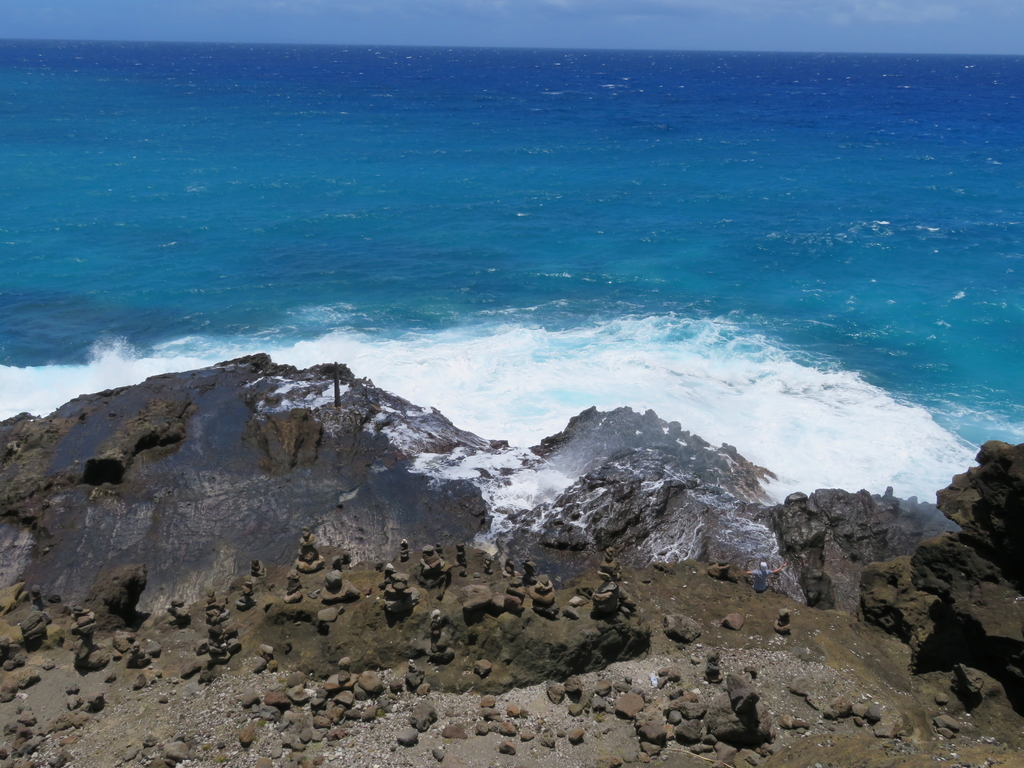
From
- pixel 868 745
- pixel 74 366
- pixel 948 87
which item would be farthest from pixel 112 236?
pixel 948 87

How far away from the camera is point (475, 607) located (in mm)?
13945

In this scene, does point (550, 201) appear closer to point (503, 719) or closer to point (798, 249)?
point (798, 249)

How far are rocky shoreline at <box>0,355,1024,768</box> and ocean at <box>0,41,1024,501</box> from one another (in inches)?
269

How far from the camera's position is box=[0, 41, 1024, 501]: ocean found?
31500mm

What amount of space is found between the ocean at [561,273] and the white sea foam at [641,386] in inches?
5.4

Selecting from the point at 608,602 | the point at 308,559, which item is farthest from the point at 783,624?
the point at 308,559

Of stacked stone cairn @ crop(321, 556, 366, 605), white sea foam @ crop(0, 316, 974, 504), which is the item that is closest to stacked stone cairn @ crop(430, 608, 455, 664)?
stacked stone cairn @ crop(321, 556, 366, 605)

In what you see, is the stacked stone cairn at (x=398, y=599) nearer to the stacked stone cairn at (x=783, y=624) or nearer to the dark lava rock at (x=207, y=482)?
the dark lava rock at (x=207, y=482)

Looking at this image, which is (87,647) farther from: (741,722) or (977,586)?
(977,586)

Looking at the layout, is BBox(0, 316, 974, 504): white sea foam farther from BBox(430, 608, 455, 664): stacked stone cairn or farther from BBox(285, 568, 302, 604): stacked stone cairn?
BBox(430, 608, 455, 664): stacked stone cairn

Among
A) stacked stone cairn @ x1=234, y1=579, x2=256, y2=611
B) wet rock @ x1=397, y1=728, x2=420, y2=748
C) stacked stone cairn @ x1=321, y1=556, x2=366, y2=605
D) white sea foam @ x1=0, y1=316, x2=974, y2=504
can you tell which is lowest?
white sea foam @ x1=0, y1=316, x2=974, y2=504

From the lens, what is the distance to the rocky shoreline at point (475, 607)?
488 inches

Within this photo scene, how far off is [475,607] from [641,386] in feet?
65.1

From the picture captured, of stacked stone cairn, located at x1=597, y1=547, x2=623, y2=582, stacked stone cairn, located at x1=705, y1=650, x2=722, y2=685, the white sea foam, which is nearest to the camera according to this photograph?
stacked stone cairn, located at x1=705, y1=650, x2=722, y2=685
